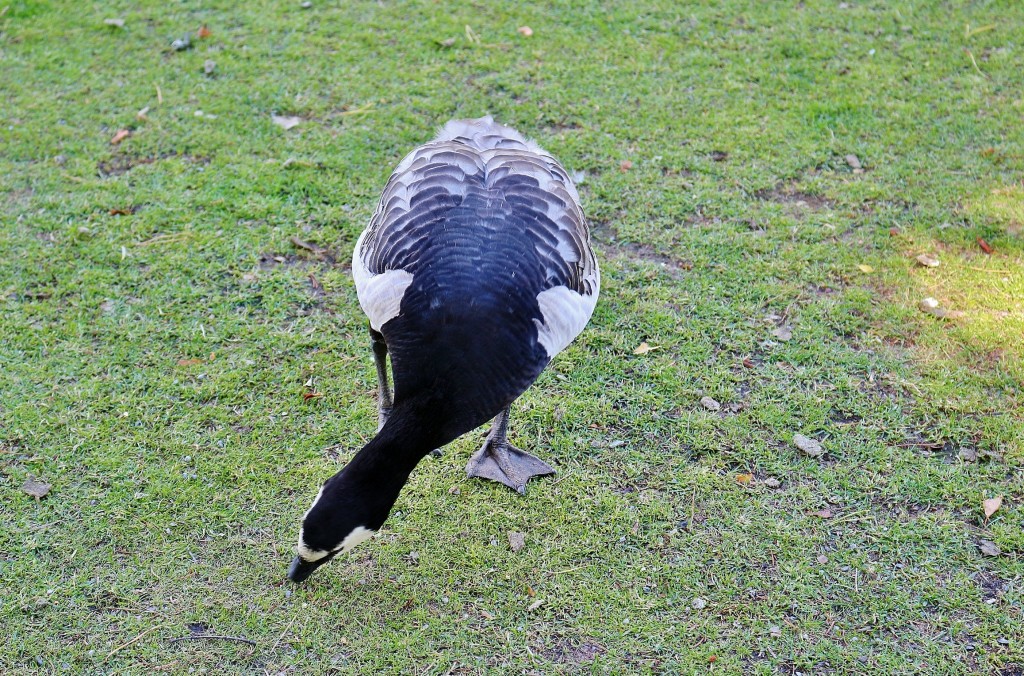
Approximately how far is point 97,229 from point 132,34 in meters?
2.65

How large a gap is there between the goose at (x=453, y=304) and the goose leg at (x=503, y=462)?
0.08 m

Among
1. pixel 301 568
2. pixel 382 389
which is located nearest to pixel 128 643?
pixel 301 568

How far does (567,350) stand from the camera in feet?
17.7

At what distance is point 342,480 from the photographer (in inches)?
149

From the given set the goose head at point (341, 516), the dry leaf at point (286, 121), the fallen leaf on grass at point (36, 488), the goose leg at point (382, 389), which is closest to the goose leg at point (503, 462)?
the goose leg at point (382, 389)

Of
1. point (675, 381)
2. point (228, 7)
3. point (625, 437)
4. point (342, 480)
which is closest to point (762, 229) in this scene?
point (675, 381)

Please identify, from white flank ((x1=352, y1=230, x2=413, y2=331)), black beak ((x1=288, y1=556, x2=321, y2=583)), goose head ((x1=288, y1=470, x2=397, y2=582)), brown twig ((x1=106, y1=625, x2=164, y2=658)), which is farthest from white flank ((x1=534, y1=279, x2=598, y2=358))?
brown twig ((x1=106, y1=625, x2=164, y2=658))

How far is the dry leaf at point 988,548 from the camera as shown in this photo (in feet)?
14.4

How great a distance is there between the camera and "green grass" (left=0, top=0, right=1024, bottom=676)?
416 centimetres

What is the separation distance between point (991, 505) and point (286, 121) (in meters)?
5.41

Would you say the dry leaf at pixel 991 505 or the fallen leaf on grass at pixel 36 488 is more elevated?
the dry leaf at pixel 991 505

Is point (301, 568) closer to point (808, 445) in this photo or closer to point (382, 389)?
point (382, 389)

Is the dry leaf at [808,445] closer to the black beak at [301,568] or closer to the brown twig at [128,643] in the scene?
the black beak at [301,568]

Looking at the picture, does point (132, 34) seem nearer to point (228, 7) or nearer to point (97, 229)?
point (228, 7)
